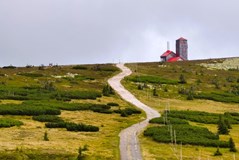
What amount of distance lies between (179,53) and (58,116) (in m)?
129

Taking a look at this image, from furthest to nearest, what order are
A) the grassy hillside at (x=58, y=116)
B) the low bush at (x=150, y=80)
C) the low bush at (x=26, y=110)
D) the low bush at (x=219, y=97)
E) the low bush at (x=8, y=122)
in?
1. the low bush at (x=150, y=80)
2. the low bush at (x=219, y=97)
3. the low bush at (x=26, y=110)
4. the low bush at (x=8, y=122)
5. the grassy hillside at (x=58, y=116)

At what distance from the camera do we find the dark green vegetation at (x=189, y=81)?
356 feet

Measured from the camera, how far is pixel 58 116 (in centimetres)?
7231

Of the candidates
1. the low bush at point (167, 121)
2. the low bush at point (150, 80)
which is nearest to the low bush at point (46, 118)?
the low bush at point (167, 121)

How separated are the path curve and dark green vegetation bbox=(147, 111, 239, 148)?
2.04 meters

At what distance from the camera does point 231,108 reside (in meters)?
98.7

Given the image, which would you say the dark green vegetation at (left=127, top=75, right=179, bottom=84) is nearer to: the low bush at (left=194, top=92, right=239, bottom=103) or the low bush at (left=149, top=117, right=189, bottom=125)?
the low bush at (left=194, top=92, right=239, bottom=103)

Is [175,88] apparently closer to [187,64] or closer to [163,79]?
[163,79]

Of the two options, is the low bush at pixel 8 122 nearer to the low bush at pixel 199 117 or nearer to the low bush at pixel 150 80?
the low bush at pixel 199 117

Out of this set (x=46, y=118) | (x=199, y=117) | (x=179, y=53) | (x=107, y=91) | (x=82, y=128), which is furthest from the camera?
(x=179, y=53)

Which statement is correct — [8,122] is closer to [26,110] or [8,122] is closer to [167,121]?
[26,110]

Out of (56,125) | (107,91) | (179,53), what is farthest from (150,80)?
(179,53)

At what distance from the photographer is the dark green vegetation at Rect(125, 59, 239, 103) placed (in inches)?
4277

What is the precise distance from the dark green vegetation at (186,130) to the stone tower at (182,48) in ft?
356
